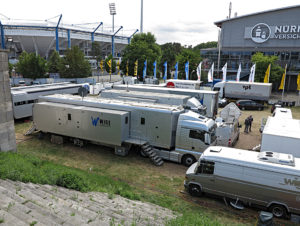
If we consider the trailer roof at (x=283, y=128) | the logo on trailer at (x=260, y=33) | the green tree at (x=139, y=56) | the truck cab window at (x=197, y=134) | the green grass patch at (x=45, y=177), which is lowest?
the green grass patch at (x=45, y=177)

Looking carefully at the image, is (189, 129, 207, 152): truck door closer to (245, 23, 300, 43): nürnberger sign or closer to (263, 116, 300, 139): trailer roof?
(263, 116, 300, 139): trailer roof

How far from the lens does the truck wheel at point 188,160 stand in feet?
49.5

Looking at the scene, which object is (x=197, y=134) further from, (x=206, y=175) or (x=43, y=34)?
(x=43, y=34)

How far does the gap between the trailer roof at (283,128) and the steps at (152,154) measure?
6.17 meters

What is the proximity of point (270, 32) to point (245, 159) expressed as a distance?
53.5 metres

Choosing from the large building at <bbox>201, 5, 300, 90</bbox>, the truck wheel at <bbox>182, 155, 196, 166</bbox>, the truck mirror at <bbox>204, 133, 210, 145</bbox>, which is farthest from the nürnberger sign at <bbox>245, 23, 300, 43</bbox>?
the truck wheel at <bbox>182, 155, 196, 166</bbox>

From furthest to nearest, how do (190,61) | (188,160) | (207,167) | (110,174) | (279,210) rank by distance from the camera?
(190,61) < (188,160) < (110,174) < (207,167) < (279,210)

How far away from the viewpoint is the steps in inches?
601

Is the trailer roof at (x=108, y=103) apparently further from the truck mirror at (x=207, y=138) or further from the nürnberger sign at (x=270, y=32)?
the nürnberger sign at (x=270, y=32)

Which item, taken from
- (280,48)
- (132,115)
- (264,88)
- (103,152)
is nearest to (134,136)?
(132,115)

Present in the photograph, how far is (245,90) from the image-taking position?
3600cm

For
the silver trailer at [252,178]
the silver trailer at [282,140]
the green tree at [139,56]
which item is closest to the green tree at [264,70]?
the green tree at [139,56]

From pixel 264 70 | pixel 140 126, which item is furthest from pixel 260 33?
pixel 140 126

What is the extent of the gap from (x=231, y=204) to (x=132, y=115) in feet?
27.0
